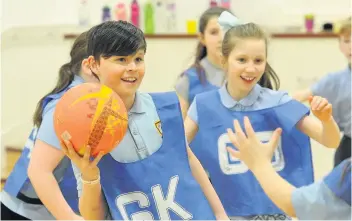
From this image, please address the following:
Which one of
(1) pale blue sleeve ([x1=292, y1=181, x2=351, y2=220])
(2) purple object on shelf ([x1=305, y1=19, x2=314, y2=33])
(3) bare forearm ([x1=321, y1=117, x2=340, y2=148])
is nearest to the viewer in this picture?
(1) pale blue sleeve ([x1=292, y1=181, x2=351, y2=220])

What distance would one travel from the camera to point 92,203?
7.03ft

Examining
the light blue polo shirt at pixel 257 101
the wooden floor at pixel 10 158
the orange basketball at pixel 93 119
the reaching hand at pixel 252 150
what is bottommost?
the wooden floor at pixel 10 158

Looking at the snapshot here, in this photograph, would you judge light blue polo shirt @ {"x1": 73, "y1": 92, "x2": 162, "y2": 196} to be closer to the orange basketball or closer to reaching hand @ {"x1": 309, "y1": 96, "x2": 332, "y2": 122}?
the orange basketball

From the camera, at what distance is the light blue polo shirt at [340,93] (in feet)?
12.9

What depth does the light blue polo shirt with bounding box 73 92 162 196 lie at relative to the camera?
2180 millimetres

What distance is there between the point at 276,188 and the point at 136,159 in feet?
1.67

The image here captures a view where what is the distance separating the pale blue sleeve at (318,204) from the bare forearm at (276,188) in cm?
4

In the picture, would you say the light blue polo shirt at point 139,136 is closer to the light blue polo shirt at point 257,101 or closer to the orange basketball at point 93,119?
the orange basketball at point 93,119

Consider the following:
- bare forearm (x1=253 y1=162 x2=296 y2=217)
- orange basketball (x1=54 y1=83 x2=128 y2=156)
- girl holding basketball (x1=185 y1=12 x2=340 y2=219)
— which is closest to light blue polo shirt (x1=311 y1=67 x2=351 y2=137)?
girl holding basketball (x1=185 y1=12 x2=340 y2=219)

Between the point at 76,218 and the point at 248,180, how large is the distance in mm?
761

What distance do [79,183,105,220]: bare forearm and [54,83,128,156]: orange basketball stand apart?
142 mm

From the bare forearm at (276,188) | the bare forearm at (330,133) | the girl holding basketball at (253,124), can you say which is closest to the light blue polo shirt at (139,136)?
the bare forearm at (276,188)

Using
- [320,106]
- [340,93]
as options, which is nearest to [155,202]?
[320,106]

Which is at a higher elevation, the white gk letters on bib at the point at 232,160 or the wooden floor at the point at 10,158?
the white gk letters on bib at the point at 232,160
